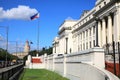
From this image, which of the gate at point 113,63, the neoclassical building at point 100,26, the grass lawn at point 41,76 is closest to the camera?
the gate at point 113,63

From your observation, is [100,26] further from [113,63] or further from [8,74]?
[8,74]

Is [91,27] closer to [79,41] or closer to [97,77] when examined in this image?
[79,41]

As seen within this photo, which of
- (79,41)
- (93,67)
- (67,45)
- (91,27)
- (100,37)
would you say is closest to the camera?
(93,67)

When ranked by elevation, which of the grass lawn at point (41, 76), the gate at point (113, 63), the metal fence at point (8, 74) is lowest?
the grass lawn at point (41, 76)

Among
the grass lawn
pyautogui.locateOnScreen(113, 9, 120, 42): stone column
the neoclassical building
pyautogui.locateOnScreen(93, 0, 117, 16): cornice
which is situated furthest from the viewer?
pyautogui.locateOnScreen(93, 0, 117, 16): cornice

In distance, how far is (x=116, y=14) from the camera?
5969 centimetres

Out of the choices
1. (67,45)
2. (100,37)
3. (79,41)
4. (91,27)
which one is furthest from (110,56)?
(67,45)

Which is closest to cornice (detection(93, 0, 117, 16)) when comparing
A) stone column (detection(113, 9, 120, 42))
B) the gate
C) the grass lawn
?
stone column (detection(113, 9, 120, 42))

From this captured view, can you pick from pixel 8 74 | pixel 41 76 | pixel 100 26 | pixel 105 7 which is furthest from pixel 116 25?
pixel 8 74

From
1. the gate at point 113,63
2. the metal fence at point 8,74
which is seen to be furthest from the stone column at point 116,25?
the gate at point 113,63

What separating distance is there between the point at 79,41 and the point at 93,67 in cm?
8913

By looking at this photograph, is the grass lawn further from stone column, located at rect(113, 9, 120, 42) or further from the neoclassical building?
stone column, located at rect(113, 9, 120, 42)

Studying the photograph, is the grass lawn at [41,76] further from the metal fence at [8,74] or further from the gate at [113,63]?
the gate at [113,63]

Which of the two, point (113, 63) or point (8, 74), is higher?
point (113, 63)
